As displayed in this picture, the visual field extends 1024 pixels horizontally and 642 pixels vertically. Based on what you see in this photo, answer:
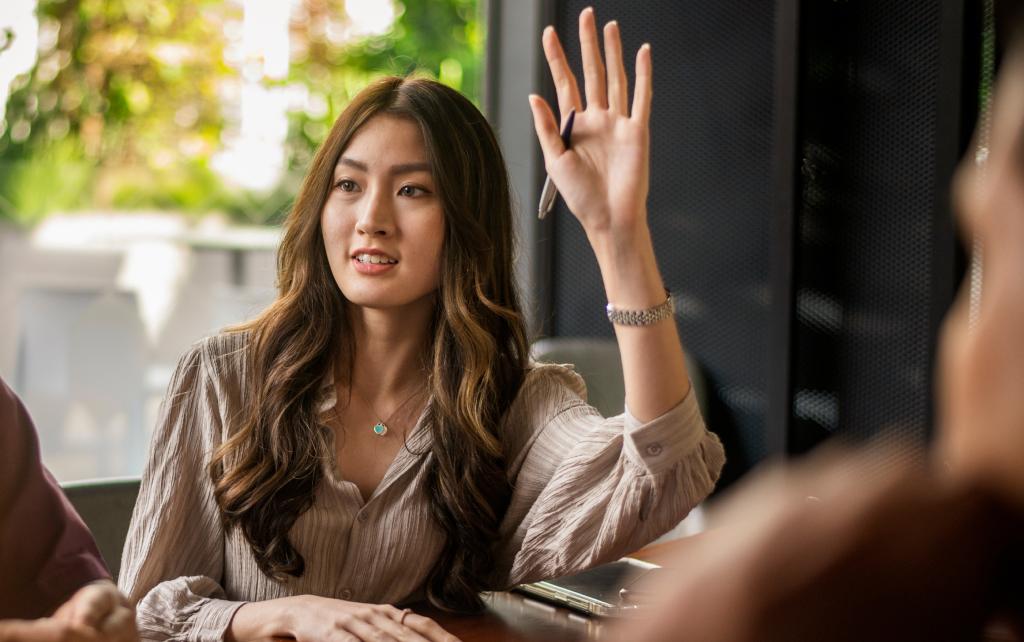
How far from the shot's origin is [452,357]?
1.89m

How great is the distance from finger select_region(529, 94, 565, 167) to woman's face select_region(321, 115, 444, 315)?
35cm

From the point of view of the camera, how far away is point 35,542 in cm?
91

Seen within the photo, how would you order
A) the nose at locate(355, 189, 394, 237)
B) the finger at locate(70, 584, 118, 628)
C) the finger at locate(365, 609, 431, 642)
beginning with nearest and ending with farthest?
the finger at locate(70, 584, 118, 628) < the finger at locate(365, 609, 431, 642) < the nose at locate(355, 189, 394, 237)

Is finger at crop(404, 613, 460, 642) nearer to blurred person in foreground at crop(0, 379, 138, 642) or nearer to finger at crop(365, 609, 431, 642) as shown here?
finger at crop(365, 609, 431, 642)

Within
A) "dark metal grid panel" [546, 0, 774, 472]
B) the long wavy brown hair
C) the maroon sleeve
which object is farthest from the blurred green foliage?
the maroon sleeve

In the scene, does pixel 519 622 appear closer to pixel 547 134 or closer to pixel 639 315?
pixel 639 315

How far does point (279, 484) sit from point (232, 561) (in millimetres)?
152

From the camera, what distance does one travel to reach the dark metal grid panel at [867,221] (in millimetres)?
3055

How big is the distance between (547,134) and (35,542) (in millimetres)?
847

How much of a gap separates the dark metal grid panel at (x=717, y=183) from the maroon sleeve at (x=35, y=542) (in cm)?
256

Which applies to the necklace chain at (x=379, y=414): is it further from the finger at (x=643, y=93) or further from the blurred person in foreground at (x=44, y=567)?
the blurred person in foreground at (x=44, y=567)

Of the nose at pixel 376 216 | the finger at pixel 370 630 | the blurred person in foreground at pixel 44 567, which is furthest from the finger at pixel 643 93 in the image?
the blurred person in foreground at pixel 44 567

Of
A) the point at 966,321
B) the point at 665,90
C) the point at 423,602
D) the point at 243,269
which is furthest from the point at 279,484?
the point at 243,269

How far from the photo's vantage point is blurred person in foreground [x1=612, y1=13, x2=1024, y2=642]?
0.91 feet
